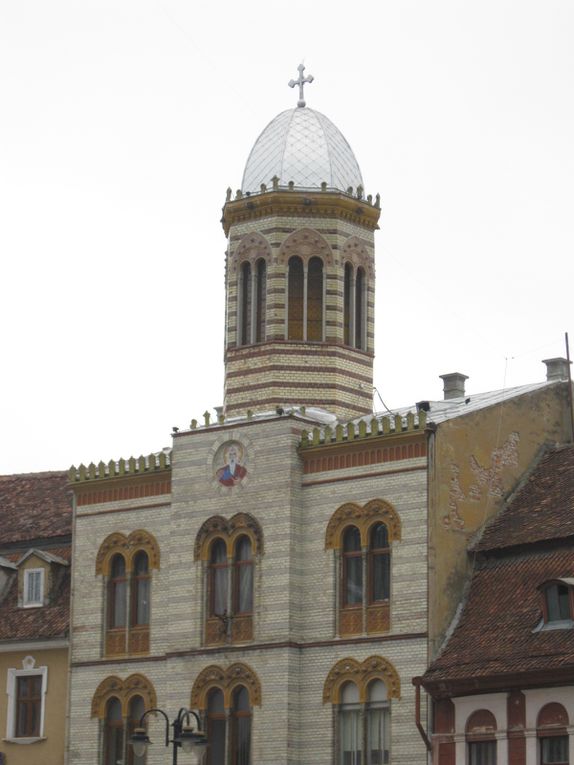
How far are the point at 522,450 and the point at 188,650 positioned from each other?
1008 centimetres

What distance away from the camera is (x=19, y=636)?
55625 mm

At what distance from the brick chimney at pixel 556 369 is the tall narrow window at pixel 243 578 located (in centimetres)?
952

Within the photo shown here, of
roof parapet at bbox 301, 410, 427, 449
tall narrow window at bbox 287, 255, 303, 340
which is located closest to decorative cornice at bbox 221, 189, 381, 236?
tall narrow window at bbox 287, 255, 303, 340

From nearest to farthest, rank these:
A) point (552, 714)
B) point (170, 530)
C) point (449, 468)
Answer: point (552, 714) → point (449, 468) → point (170, 530)

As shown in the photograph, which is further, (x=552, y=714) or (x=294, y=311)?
(x=294, y=311)

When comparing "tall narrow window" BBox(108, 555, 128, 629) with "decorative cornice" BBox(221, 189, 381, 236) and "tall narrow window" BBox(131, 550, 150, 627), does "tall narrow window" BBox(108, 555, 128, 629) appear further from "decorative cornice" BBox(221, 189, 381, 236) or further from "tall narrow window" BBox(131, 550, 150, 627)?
"decorative cornice" BBox(221, 189, 381, 236)

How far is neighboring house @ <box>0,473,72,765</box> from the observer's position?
54875 millimetres

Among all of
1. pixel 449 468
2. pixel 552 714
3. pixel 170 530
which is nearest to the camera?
pixel 552 714

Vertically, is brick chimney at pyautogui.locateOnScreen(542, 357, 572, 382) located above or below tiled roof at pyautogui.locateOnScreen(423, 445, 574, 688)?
above

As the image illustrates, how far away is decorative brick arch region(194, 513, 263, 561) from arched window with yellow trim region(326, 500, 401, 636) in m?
2.01

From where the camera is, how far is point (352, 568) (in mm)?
49938

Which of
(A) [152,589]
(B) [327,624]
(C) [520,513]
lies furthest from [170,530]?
(C) [520,513]

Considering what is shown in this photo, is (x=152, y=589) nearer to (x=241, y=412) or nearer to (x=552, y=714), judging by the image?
(x=241, y=412)

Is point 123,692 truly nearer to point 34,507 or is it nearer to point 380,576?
point 380,576
